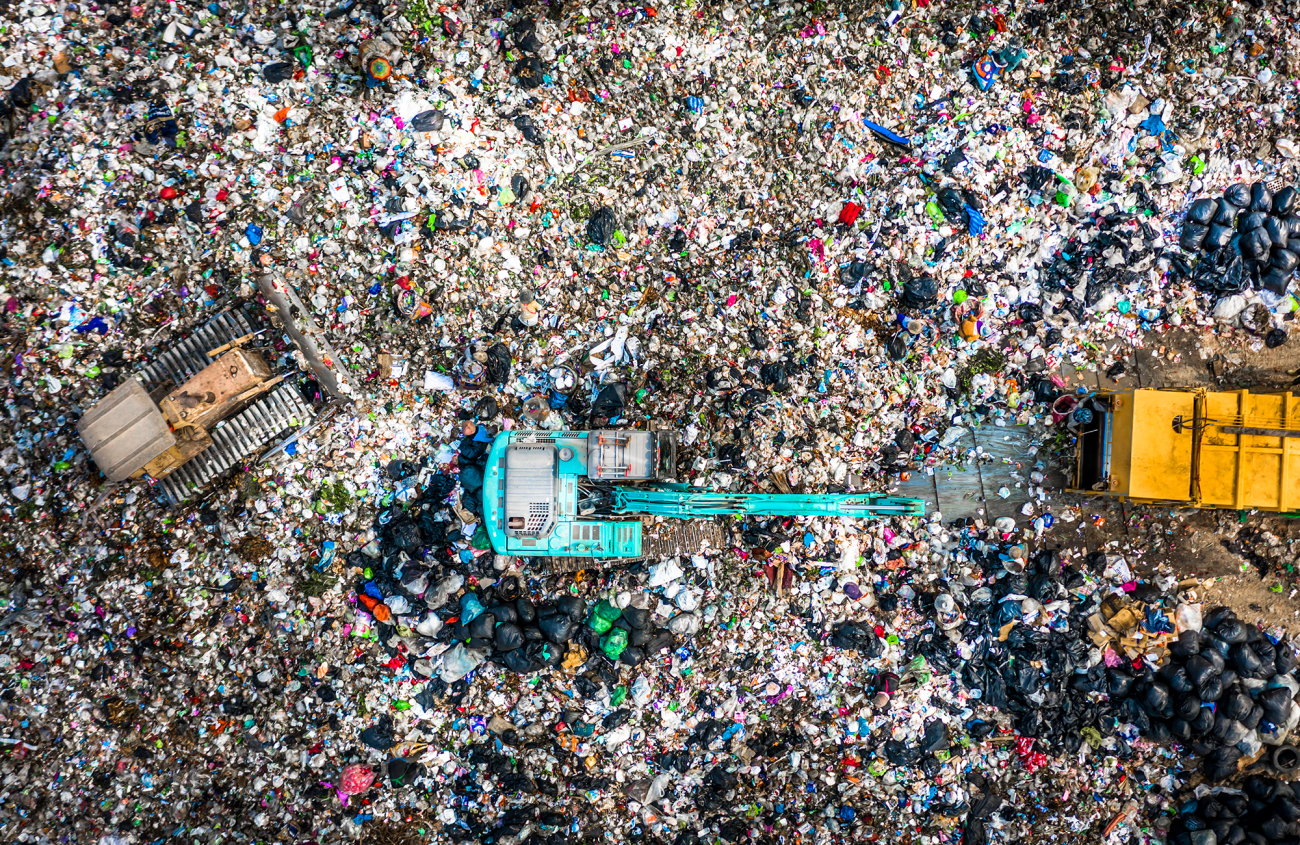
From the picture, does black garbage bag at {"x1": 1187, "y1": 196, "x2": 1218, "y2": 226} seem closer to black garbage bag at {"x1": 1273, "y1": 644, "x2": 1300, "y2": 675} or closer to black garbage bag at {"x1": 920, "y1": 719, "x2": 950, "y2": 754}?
black garbage bag at {"x1": 1273, "y1": 644, "x2": 1300, "y2": 675}

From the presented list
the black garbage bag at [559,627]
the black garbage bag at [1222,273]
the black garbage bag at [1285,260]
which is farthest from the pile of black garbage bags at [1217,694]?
the black garbage bag at [559,627]

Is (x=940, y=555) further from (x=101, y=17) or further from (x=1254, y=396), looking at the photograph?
(x=101, y=17)

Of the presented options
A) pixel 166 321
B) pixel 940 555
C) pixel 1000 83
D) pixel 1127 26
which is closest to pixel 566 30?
pixel 1000 83

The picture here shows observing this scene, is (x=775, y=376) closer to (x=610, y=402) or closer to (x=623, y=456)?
(x=610, y=402)

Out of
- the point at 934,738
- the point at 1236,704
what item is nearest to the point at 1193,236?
the point at 1236,704

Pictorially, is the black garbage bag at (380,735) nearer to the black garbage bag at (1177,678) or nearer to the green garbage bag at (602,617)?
the green garbage bag at (602,617)
